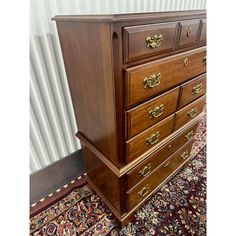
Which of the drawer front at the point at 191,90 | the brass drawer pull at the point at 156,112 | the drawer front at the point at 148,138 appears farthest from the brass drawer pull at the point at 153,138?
the drawer front at the point at 191,90

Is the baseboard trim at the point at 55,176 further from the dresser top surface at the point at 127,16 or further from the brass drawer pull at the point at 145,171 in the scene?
the dresser top surface at the point at 127,16

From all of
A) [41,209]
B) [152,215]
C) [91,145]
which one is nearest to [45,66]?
[91,145]

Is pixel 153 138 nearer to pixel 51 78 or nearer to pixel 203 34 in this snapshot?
pixel 203 34

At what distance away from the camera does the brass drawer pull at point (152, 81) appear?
76 centimetres

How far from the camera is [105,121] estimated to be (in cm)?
87

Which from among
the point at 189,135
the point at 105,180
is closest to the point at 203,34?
the point at 189,135

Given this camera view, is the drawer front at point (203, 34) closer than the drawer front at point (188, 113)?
Yes

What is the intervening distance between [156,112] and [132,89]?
26 cm

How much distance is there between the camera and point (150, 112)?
0.88m

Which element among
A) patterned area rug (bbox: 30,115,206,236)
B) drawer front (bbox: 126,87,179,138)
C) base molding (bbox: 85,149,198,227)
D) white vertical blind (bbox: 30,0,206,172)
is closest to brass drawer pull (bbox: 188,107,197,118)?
drawer front (bbox: 126,87,179,138)

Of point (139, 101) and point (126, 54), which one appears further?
point (139, 101)

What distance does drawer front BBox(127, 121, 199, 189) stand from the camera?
3.38 feet
